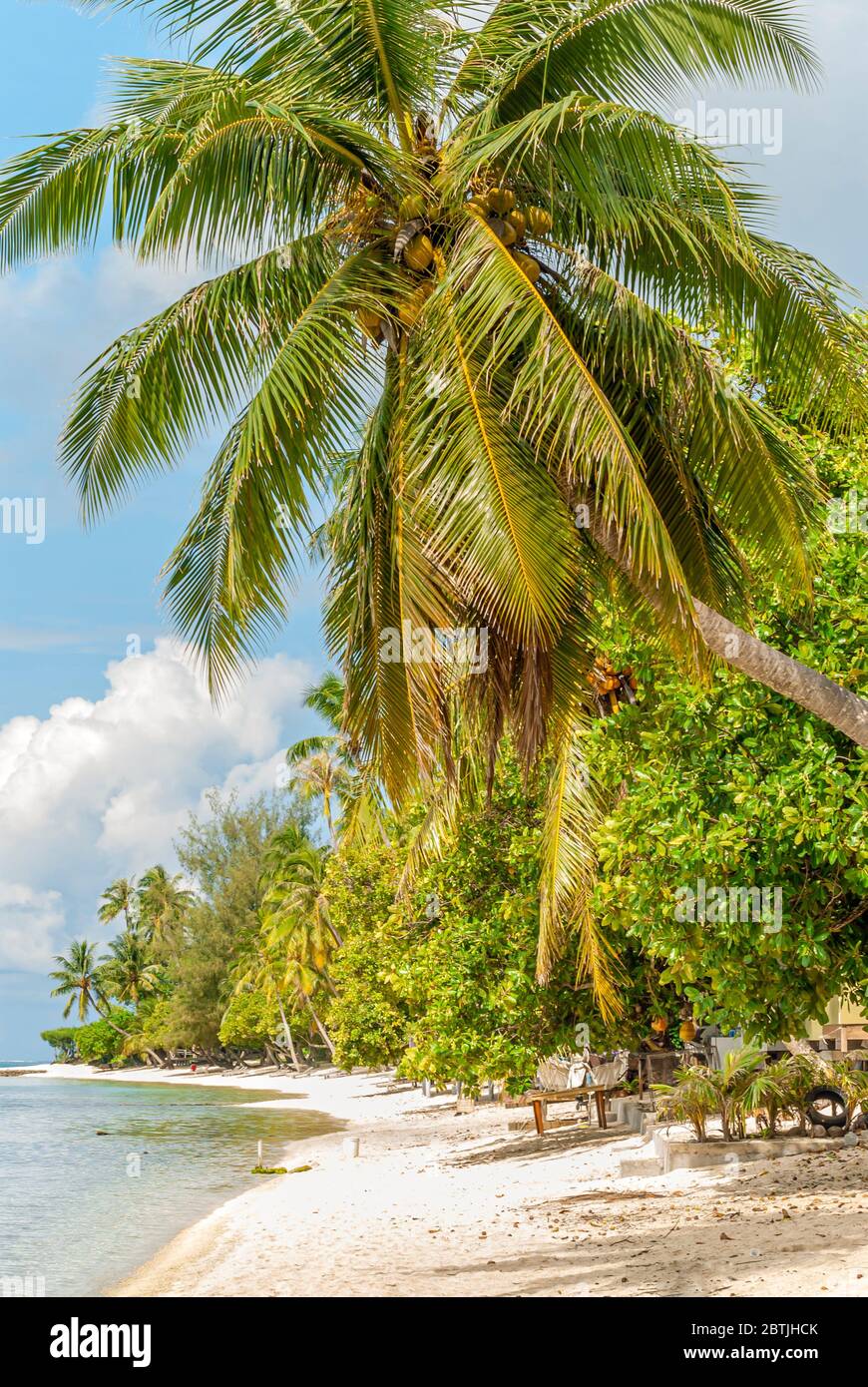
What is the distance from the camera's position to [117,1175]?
29734mm

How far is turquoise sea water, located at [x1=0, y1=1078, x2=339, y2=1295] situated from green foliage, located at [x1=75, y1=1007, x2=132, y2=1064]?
3860cm

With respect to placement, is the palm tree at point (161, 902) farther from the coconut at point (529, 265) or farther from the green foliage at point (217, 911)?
the coconut at point (529, 265)

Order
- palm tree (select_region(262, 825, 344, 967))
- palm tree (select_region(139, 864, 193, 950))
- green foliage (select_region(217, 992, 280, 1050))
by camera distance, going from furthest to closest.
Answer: palm tree (select_region(139, 864, 193, 950)) → green foliage (select_region(217, 992, 280, 1050)) → palm tree (select_region(262, 825, 344, 967))

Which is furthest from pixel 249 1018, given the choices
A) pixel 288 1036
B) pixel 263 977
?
pixel 263 977

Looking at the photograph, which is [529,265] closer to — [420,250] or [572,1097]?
[420,250]

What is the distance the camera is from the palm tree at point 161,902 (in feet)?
290

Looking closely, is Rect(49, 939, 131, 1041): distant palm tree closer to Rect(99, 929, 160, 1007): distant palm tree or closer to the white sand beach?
Rect(99, 929, 160, 1007): distant palm tree

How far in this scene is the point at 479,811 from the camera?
16.1 m

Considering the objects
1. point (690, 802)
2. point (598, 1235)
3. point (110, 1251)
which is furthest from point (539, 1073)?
point (690, 802)

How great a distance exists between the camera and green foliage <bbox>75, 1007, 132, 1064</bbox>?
96500mm

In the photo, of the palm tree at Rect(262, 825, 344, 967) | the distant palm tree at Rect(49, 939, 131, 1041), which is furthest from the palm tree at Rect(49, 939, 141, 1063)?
the palm tree at Rect(262, 825, 344, 967)

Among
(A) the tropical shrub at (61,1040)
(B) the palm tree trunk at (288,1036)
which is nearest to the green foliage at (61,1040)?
(A) the tropical shrub at (61,1040)
